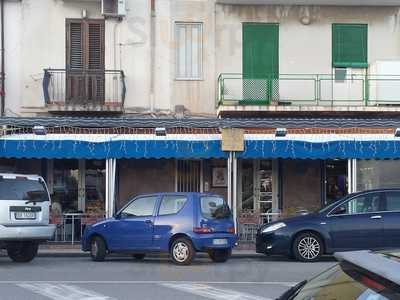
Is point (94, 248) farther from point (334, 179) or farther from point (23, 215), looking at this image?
point (334, 179)

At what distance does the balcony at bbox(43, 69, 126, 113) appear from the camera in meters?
20.7

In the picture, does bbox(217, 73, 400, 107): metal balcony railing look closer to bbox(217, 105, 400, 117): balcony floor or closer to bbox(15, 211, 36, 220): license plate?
bbox(217, 105, 400, 117): balcony floor

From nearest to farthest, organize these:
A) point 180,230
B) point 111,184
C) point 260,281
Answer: point 260,281 → point 180,230 → point 111,184

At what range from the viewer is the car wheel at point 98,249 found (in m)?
15.2

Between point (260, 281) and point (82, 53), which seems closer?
point (260, 281)

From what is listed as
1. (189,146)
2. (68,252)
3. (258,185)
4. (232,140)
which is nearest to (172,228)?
(68,252)

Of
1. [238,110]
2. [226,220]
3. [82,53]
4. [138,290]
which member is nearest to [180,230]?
[226,220]

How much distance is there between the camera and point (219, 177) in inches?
853

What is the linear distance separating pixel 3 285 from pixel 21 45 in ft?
39.1

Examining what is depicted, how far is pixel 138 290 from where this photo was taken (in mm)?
10477

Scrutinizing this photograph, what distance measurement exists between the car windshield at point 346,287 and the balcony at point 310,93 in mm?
17145

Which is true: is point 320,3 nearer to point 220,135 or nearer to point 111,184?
point 220,135

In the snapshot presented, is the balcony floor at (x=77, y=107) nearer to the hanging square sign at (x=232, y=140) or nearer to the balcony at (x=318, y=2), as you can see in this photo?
the hanging square sign at (x=232, y=140)

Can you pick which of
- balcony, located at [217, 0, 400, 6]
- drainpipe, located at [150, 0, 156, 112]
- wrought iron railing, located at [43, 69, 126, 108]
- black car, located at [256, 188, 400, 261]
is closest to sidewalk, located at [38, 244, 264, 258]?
black car, located at [256, 188, 400, 261]
